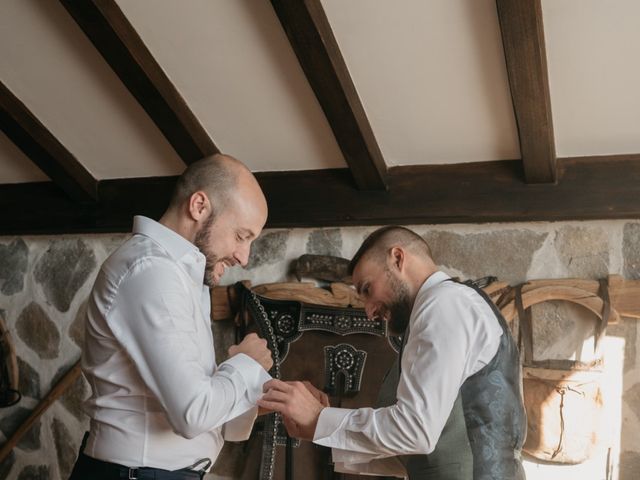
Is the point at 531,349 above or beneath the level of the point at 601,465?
above

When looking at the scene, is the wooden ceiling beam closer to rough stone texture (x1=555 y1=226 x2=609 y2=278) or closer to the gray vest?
rough stone texture (x1=555 y1=226 x2=609 y2=278)

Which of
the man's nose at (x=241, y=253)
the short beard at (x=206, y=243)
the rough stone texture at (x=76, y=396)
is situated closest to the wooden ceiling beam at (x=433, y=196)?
the rough stone texture at (x=76, y=396)

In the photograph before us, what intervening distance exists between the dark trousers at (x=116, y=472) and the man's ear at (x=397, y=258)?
799mm

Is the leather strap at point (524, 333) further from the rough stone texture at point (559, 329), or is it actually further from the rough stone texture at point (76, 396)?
the rough stone texture at point (76, 396)

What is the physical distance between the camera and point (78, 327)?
4309 millimetres

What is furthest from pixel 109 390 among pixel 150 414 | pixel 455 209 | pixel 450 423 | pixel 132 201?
pixel 132 201

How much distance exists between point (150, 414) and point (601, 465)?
2056mm

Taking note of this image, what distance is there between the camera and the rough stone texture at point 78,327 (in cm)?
429

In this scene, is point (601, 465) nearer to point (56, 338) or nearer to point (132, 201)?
point (132, 201)

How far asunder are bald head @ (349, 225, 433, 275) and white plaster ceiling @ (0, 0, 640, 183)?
2.84ft

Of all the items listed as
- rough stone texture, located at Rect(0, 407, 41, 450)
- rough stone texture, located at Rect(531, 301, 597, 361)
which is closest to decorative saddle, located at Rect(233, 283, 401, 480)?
rough stone texture, located at Rect(531, 301, 597, 361)

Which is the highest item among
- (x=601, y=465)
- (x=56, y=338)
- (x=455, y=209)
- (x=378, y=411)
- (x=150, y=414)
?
(x=455, y=209)

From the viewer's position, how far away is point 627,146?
10.8 feet

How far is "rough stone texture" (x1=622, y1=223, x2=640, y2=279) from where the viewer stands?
3.39 m
